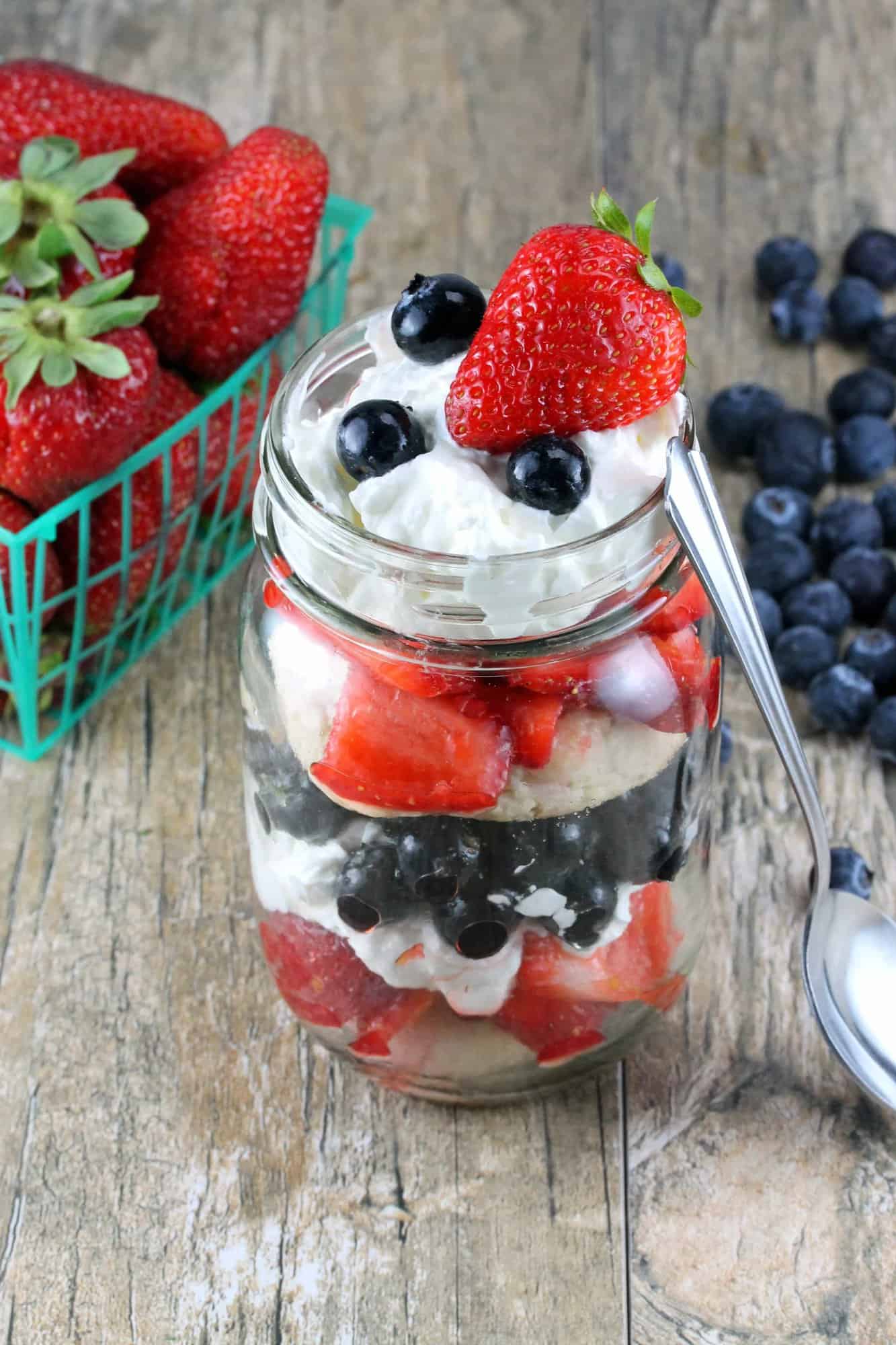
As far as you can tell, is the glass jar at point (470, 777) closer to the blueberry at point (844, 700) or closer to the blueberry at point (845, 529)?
the blueberry at point (844, 700)

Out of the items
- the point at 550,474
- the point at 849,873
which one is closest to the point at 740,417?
the point at 849,873

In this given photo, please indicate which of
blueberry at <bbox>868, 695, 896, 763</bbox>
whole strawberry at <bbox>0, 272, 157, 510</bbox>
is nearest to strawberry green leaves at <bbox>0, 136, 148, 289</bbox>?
whole strawberry at <bbox>0, 272, 157, 510</bbox>

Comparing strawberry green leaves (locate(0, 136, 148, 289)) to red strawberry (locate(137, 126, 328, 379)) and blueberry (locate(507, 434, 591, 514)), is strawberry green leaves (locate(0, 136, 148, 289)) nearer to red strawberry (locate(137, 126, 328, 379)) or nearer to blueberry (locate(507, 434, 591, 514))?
red strawberry (locate(137, 126, 328, 379))

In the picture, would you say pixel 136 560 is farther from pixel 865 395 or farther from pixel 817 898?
pixel 865 395

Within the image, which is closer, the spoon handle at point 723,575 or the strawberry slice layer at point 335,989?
the spoon handle at point 723,575

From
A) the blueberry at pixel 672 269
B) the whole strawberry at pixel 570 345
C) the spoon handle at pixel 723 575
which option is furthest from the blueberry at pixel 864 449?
the whole strawberry at pixel 570 345

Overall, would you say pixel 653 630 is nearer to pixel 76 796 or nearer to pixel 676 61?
pixel 76 796
